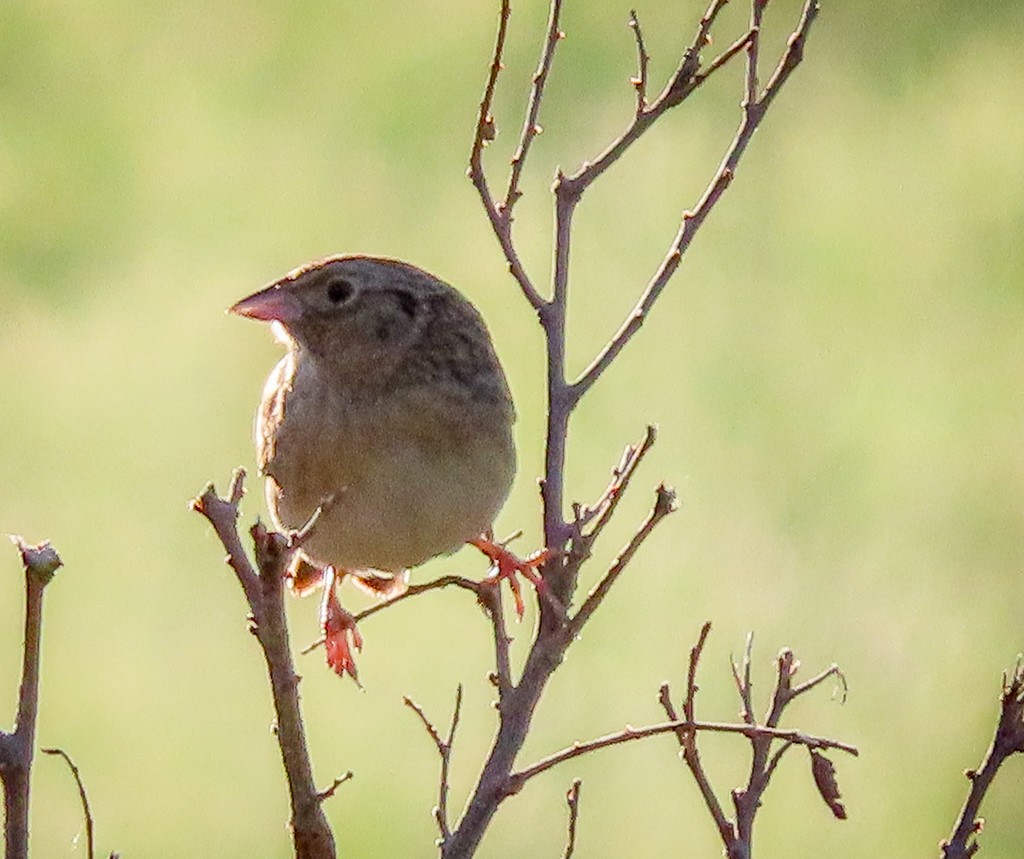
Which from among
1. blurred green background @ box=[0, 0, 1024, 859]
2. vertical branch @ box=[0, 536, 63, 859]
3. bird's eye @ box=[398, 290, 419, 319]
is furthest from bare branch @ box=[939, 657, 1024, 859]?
blurred green background @ box=[0, 0, 1024, 859]

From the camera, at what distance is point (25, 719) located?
1.71 m

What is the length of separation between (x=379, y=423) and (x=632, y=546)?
99 cm

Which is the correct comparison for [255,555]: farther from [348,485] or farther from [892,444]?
[892,444]

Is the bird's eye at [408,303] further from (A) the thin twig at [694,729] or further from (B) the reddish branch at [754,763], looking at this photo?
(A) the thin twig at [694,729]

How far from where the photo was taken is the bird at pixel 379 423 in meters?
3.01

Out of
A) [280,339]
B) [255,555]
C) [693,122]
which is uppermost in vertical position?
[693,122]

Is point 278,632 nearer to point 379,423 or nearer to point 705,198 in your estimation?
point 705,198

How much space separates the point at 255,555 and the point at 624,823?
3.93 meters

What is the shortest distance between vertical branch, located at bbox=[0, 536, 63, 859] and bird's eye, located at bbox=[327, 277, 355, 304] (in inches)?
59.0

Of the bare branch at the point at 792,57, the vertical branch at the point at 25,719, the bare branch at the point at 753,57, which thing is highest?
the bare branch at the point at 753,57

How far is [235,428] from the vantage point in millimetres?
6492

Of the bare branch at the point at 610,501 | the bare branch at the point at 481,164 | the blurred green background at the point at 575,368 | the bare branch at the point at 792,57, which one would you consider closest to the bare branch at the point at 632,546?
the bare branch at the point at 610,501

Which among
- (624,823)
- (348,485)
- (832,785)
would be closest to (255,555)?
(832,785)

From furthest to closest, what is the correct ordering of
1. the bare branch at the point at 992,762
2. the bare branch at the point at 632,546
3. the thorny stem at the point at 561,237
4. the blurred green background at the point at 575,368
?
the blurred green background at the point at 575,368
the thorny stem at the point at 561,237
the bare branch at the point at 992,762
the bare branch at the point at 632,546
